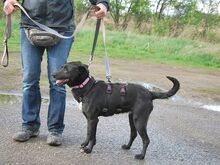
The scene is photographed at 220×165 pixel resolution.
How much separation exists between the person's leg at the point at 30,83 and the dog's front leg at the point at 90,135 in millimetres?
724

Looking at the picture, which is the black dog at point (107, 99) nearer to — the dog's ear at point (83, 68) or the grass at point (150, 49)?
the dog's ear at point (83, 68)

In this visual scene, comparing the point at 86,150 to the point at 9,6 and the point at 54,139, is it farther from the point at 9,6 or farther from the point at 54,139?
the point at 9,6

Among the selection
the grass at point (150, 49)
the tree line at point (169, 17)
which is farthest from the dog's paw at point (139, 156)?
the tree line at point (169, 17)

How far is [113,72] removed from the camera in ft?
43.2

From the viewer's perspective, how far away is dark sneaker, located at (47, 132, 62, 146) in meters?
5.57

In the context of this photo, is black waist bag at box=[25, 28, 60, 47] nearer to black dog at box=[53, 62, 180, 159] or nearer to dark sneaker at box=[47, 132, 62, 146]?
black dog at box=[53, 62, 180, 159]

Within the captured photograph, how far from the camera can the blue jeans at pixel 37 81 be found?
553cm

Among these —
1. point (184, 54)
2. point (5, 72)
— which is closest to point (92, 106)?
point (5, 72)

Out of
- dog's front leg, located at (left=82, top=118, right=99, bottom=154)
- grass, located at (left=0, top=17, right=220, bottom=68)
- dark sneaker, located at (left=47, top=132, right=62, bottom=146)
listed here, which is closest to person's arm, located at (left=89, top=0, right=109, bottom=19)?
dog's front leg, located at (left=82, top=118, right=99, bottom=154)

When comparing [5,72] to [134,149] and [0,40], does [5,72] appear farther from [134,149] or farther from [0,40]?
[0,40]

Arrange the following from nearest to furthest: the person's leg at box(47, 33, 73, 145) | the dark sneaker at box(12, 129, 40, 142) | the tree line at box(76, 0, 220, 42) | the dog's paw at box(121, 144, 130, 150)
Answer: the person's leg at box(47, 33, 73, 145) → the dark sneaker at box(12, 129, 40, 142) → the dog's paw at box(121, 144, 130, 150) → the tree line at box(76, 0, 220, 42)

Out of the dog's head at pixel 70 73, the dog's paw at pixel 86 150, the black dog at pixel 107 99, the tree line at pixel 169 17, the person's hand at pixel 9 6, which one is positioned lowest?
the tree line at pixel 169 17

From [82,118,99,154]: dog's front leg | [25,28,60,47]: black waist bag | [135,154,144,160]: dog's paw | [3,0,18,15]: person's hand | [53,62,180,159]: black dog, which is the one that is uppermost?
[3,0,18,15]: person's hand

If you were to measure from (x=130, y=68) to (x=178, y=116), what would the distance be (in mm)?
6430
